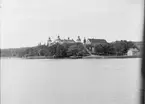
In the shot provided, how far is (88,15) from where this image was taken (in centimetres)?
143

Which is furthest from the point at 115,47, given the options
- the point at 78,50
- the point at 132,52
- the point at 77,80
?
the point at 77,80

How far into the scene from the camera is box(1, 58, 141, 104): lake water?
1424 millimetres

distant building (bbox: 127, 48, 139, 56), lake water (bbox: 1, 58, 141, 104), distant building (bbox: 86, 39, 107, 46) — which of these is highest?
distant building (bbox: 86, 39, 107, 46)

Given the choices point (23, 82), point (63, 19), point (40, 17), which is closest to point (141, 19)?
point (63, 19)

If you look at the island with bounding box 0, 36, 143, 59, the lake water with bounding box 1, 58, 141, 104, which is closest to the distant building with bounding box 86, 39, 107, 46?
the island with bounding box 0, 36, 143, 59

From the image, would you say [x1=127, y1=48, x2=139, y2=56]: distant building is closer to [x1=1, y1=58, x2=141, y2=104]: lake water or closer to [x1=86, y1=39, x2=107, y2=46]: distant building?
[x1=1, y1=58, x2=141, y2=104]: lake water

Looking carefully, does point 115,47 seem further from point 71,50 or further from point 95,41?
point 71,50

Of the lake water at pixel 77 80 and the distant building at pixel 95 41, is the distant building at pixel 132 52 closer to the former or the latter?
the lake water at pixel 77 80

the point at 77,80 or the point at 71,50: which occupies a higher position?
the point at 71,50

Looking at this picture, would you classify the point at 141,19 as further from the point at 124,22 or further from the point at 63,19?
the point at 63,19

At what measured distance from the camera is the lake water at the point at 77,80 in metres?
1.42

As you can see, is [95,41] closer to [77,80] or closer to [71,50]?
[71,50]

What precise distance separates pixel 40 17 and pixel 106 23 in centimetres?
54

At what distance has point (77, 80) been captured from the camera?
4.71 feet
